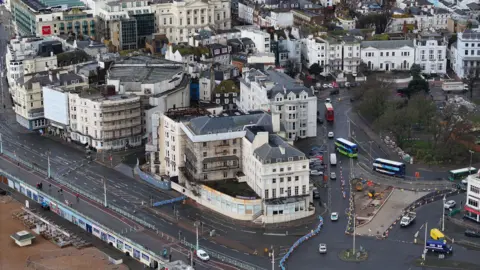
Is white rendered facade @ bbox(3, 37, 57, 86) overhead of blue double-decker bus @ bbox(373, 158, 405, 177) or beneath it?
overhead

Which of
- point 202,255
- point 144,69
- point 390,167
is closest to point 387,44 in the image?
point 144,69

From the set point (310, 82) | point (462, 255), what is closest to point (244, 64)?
point (310, 82)

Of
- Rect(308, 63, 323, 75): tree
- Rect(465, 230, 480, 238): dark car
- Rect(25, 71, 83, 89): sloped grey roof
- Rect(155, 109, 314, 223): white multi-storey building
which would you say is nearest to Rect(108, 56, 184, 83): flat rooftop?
Rect(25, 71, 83, 89): sloped grey roof

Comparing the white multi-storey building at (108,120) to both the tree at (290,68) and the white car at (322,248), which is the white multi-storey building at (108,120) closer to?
the tree at (290,68)

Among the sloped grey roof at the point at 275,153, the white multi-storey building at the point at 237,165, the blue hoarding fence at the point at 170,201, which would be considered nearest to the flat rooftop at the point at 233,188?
the white multi-storey building at the point at 237,165

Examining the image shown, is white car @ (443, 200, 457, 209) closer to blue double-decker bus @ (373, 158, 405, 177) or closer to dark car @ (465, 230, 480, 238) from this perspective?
dark car @ (465, 230, 480, 238)

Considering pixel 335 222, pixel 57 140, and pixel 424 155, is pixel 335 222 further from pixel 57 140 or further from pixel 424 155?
pixel 57 140
